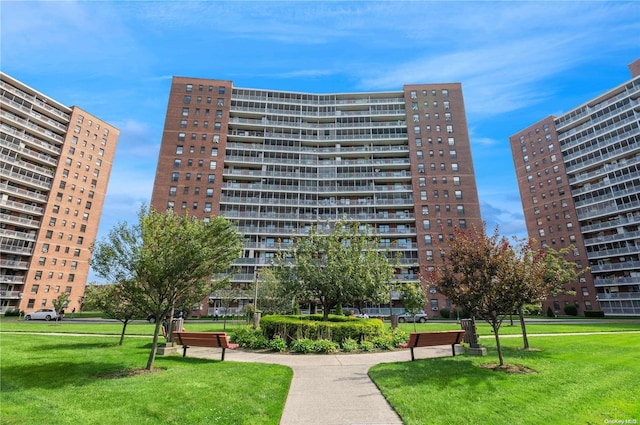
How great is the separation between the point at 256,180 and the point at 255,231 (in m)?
10.3

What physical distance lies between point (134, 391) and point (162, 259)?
4.06 metres

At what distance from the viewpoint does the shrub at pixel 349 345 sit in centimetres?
1501

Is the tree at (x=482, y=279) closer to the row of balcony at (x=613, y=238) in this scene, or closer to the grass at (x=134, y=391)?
the grass at (x=134, y=391)

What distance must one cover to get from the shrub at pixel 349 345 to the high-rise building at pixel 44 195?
55.5 m

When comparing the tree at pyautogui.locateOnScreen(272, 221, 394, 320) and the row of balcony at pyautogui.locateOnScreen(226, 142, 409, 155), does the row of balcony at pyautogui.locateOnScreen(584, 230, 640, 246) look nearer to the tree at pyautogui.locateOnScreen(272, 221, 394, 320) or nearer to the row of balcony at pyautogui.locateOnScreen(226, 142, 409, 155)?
the row of balcony at pyautogui.locateOnScreen(226, 142, 409, 155)

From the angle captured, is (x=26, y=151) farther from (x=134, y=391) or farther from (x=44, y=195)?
(x=134, y=391)

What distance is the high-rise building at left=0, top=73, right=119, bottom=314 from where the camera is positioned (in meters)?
51.6

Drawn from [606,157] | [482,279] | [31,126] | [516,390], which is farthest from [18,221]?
[606,157]

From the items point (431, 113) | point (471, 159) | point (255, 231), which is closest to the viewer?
point (255, 231)

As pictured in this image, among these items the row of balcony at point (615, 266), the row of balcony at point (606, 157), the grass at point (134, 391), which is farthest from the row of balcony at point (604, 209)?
the grass at point (134, 391)

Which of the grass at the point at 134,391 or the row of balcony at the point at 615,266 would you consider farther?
the row of balcony at the point at 615,266

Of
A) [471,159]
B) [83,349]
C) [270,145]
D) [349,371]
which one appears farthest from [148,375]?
[471,159]

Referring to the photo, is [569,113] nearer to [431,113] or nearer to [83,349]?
[431,113]

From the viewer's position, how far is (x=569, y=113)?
218 ft
